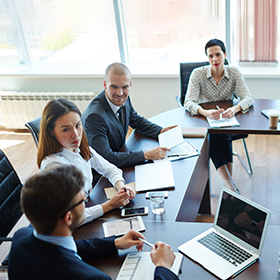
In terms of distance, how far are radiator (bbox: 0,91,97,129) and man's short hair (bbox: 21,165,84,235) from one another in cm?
336

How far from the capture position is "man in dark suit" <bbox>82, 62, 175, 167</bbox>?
2.29m

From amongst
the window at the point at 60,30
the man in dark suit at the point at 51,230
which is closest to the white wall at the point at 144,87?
the window at the point at 60,30

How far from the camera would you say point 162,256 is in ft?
4.45

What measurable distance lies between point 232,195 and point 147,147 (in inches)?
43.2

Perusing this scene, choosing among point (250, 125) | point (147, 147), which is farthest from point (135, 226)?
point (250, 125)

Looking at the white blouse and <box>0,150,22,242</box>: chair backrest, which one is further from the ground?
the white blouse

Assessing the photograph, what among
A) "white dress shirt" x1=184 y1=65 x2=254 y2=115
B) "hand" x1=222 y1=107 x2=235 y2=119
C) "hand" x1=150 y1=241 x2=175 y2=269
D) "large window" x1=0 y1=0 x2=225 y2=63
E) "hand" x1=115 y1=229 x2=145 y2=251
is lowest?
"hand" x1=115 y1=229 x2=145 y2=251

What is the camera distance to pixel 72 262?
3.75 feet

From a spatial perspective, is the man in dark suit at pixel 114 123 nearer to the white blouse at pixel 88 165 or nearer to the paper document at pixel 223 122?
the white blouse at pixel 88 165

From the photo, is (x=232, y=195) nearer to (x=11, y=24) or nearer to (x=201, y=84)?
(x=201, y=84)

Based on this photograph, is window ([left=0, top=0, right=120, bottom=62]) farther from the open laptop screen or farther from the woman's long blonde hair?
the open laptop screen

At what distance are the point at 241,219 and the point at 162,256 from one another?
0.38 metres

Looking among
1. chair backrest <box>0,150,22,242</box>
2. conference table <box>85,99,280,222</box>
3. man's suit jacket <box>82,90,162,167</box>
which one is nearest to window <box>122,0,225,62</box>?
conference table <box>85,99,280,222</box>

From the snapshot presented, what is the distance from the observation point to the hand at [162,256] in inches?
52.4
